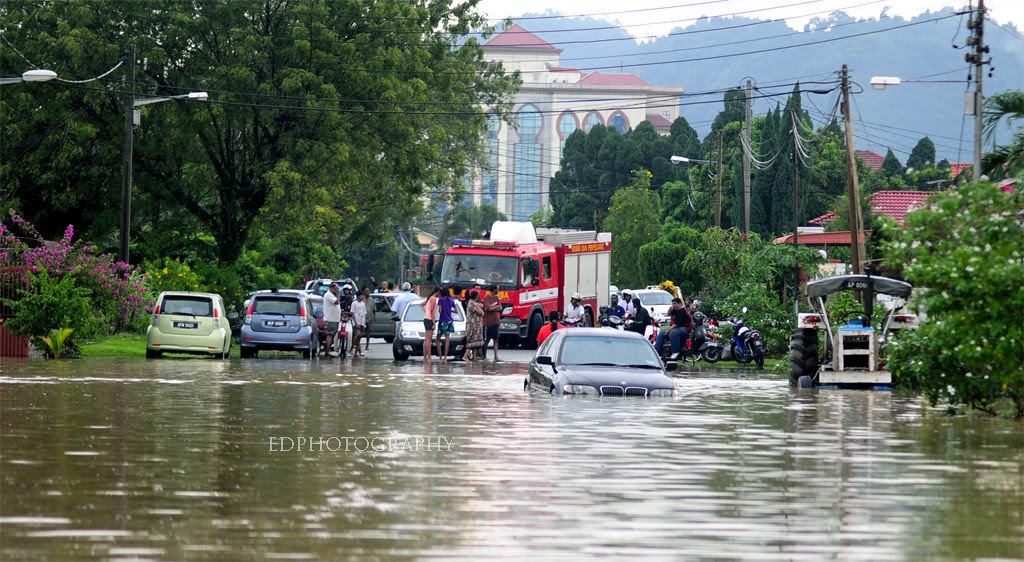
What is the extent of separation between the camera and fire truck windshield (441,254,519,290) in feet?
142

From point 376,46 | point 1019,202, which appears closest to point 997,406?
point 1019,202

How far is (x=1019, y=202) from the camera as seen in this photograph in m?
19.6

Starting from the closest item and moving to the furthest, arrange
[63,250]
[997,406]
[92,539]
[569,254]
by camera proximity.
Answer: [92,539] < [997,406] < [63,250] < [569,254]

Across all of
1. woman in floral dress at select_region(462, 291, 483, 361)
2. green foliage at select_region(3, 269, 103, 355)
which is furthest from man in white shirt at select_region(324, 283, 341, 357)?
green foliage at select_region(3, 269, 103, 355)

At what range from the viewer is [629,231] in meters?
97.7

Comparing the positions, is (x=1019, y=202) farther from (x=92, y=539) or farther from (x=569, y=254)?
(x=569, y=254)

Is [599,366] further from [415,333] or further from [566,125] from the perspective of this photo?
[566,125]

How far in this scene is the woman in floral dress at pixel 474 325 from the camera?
34.6 m

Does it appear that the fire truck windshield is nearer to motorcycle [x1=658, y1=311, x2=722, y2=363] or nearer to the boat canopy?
motorcycle [x1=658, y1=311, x2=722, y2=363]

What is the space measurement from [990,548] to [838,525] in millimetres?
1117

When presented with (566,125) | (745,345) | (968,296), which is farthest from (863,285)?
(566,125)

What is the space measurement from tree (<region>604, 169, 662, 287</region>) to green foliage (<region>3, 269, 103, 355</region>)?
66.0m

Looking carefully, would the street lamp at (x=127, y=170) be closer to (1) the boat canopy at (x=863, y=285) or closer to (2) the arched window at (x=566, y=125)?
(1) the boat canopy at (x=863, y=285)

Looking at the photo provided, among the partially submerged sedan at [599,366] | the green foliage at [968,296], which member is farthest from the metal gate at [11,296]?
the green foliage at [968,296]
